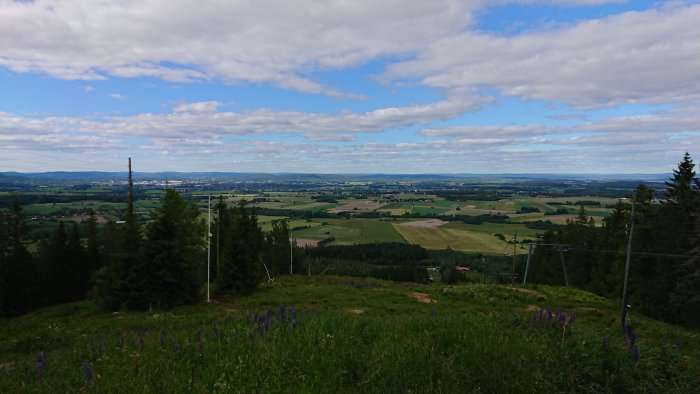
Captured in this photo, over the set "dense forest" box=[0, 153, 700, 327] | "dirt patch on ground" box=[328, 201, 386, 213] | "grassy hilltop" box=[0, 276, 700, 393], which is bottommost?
"dirt patch on ground" box=[328, 201, 386, 213]

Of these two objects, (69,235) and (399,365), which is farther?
(69,235)

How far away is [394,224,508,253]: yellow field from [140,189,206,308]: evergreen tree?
67293 mm

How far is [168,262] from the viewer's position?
23.8 metres

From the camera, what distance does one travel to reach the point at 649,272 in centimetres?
3281

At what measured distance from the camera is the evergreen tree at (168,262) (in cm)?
2372

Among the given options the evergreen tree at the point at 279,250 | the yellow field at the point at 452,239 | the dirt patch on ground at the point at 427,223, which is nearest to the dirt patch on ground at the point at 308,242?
the yellow field at the point at 452,239

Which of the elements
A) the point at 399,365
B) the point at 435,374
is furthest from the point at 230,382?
the point at 435,374

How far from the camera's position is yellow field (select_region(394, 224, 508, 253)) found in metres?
84.7

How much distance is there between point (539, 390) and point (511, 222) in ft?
369

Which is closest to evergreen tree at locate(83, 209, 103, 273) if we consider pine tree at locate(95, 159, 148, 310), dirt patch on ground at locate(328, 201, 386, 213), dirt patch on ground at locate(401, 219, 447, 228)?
pine tree at locate(95, 159, 148, 310)

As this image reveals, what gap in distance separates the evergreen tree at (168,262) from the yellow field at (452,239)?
67293 millimetres

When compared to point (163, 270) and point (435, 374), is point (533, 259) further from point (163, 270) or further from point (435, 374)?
point (435, 374)

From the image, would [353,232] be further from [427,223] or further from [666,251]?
[666,251]

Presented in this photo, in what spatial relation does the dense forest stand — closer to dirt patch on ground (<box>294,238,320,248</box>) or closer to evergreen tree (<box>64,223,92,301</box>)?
evergreen tree (<box>64,223,92,301</box>)
